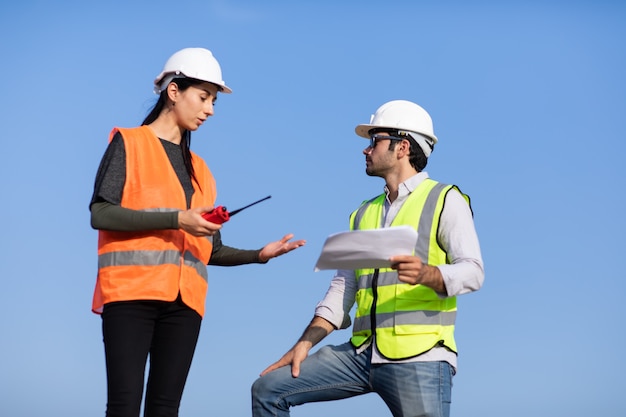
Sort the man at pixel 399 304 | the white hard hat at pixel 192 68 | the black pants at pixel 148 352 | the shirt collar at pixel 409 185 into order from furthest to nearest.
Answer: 1. the shirt collar at pixel 409 185
2. the white hard hat at pixel 192 68
3. the man at pixel 399 304
4. the black pants at pixel 148 352

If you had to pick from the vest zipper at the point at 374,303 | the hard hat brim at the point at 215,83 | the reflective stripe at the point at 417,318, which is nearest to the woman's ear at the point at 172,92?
the hard hat brim at the point at 215,83

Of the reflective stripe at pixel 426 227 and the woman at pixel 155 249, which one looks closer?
the woman at pixel 155 249

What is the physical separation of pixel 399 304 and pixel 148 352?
1.72 meters

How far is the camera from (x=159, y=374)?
199 inches

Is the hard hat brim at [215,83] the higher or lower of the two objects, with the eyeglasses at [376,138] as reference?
higher

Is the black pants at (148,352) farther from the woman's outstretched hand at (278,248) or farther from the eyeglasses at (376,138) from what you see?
the eyeglasses at (376,138)

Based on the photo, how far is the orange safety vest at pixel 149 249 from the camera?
496 centimetres

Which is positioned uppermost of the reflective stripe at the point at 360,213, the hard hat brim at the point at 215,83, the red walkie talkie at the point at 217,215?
the hard hat brim at the point at 215,83

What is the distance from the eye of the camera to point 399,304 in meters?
5.51


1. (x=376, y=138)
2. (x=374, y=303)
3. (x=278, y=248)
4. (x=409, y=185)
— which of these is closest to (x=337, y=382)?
(x=374, y=303)

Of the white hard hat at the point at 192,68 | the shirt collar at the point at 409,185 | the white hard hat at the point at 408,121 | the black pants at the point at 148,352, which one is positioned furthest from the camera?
the white hard hat at the point at 408,121

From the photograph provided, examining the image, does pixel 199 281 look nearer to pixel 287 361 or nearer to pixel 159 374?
pixel 159 374

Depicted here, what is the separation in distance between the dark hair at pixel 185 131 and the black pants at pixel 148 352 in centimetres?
98

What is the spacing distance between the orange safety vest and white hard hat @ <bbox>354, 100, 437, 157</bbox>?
1.72 meters
